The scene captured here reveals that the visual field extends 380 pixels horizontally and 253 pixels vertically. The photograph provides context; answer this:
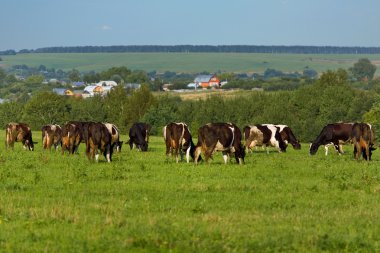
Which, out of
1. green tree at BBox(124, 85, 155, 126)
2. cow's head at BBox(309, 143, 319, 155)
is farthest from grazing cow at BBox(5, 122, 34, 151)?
green tree at BBox(124, 85, 155, 126)

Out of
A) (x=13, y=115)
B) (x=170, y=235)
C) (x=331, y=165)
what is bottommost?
(x=13, y=115)

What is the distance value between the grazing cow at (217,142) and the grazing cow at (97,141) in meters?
4.11

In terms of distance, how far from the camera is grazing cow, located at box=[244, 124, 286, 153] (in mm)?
42312

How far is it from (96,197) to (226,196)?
3405 mm

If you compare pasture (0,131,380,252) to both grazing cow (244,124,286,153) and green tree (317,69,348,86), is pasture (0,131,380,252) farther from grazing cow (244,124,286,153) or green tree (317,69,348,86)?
green tree (317,69,348,86)

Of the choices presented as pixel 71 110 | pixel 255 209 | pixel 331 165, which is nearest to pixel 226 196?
pixel 255 209

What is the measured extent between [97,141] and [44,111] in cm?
9688

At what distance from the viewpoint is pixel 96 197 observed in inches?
783

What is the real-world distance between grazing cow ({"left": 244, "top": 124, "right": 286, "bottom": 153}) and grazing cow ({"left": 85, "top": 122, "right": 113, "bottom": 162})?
1144cm

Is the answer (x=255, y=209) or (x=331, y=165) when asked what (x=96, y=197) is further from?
(x=331, y=165)

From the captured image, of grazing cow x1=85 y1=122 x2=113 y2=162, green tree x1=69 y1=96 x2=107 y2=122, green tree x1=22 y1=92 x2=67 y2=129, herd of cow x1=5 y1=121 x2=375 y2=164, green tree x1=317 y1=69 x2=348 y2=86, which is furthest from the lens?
green tree x1=69 y1=96 x2=107 y2=122

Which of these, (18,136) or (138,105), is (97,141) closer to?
(18,136)

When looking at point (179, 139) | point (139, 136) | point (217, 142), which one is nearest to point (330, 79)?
point (139, 136)

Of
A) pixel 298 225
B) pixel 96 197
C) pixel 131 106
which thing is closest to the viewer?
pixel 298 225
